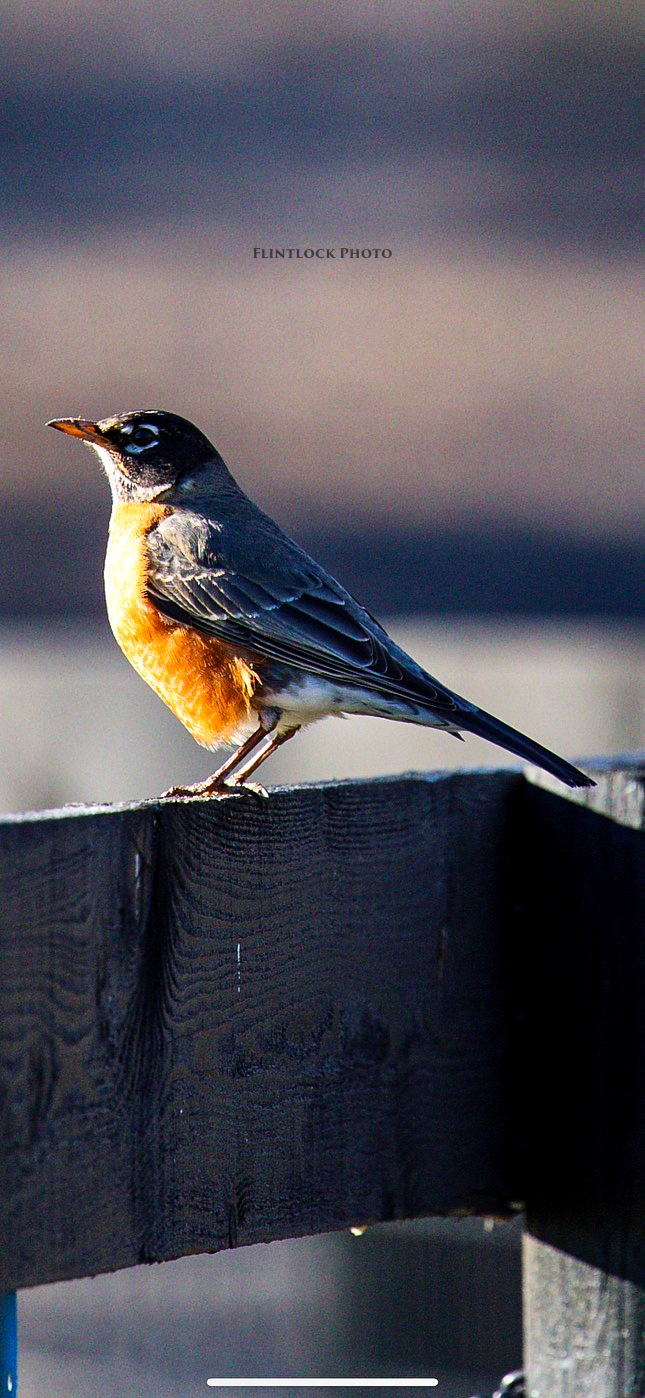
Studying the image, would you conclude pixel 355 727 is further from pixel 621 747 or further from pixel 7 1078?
pixel 7 1078

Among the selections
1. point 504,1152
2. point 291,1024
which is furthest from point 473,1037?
point 291,1024

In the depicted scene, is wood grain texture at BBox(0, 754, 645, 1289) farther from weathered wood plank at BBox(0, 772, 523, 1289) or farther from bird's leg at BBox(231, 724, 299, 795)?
bird's leg at BBox(231, 724, 299, 795)

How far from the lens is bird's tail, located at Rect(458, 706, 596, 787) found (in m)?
2.42

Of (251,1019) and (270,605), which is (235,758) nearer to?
(270,605)

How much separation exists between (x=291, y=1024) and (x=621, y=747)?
62.0 inches

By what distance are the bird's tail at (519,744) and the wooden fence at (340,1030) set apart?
0.08 ft

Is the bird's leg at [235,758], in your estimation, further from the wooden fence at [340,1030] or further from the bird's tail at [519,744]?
the wooden fence at [340,1030]

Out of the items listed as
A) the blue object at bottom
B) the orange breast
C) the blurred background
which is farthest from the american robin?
the blurred background

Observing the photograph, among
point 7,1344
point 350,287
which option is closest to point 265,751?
point 7,1344

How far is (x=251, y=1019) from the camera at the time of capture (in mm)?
2111

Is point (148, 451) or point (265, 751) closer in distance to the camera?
point (265, 751)

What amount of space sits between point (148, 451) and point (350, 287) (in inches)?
325

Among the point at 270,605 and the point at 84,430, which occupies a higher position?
the point at 84,430

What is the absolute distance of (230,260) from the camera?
11.5 meters
